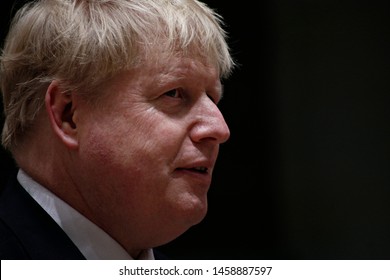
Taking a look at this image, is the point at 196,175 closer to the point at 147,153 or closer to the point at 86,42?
the point at 147,153

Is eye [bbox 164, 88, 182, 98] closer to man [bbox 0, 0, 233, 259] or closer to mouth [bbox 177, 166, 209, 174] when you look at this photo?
man [bbox 0, 0, 233, 259]

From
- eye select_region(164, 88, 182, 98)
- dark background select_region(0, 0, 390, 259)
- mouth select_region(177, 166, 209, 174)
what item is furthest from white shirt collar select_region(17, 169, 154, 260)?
dark background select_region(0, 0, 390, 259)

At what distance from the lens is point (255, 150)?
11.5 feet

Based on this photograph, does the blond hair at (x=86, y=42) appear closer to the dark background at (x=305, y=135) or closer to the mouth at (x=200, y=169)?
the mouth at (x=200, y=169)

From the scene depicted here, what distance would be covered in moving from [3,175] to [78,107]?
4.17 feet

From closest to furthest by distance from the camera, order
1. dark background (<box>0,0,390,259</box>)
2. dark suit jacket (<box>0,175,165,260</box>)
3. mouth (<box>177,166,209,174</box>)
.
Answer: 1. dark suit jacket (<box>0,175,165,260</box>)
2. mouth (<box>177,166,209,174</box>)
3. dark background (<box>0,0,390,259</box>)

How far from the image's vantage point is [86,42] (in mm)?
1709

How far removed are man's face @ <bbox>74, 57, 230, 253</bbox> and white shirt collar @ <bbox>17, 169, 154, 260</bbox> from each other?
0.09ft

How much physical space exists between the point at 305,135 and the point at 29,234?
210cm

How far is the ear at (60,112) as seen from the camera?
1731 mm

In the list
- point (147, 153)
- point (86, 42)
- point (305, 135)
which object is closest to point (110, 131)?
point (147, 153)

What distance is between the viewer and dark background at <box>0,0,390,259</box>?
347 cm

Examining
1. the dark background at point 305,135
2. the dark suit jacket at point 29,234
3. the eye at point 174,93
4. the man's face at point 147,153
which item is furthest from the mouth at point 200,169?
the dark background at point 305,135
